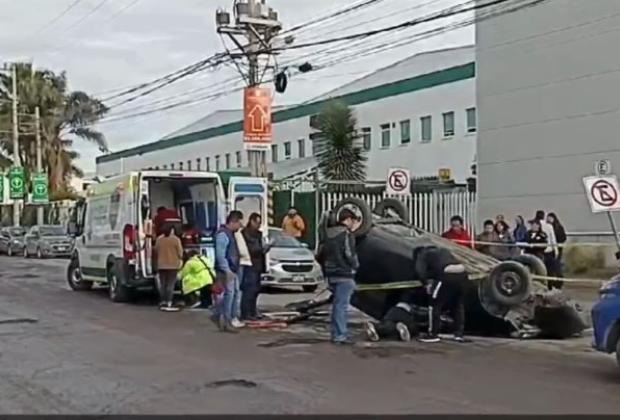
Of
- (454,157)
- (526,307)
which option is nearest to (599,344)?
(526,307)

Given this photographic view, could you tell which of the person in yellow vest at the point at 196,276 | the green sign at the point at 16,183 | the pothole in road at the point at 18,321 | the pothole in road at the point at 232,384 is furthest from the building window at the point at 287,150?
the pothole in road at the point at 232,384

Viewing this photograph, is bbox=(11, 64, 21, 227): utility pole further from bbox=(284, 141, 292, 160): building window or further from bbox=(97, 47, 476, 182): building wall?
bbox=(284, 141, 292, 160): building window

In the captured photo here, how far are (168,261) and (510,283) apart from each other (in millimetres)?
7154

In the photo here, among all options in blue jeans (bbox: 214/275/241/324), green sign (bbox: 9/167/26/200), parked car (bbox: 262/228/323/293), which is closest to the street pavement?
blue jeans (bbox: 214/275/241/324)

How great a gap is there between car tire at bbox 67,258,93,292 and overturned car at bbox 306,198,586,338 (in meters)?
10.2

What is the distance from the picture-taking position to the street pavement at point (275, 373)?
9.46 m

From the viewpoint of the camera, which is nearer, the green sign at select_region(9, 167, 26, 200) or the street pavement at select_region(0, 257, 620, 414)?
the street pavement at select_region(0, 257, 620, 414)

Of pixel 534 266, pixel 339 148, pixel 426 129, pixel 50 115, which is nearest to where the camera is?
pixel 534 266

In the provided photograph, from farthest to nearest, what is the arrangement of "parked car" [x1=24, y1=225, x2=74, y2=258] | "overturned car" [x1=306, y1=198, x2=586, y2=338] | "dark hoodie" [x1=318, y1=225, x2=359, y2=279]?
"parked car" [x1=24, y1=225, x2=74, y2=258] → "overturned car" [x1=306, y1=198, x2=586, y2=338] → "dark hoodie" [x1=318, y1=225, x2=359, y2=279]

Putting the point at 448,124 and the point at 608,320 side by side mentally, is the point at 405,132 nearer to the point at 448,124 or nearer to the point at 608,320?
the point at 448,124

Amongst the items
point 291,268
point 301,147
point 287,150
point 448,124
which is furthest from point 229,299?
point 287,150

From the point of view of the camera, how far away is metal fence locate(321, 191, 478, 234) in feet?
112

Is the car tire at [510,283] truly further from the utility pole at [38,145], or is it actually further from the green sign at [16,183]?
the utility pole at [38,145]

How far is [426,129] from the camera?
48.7 meters
